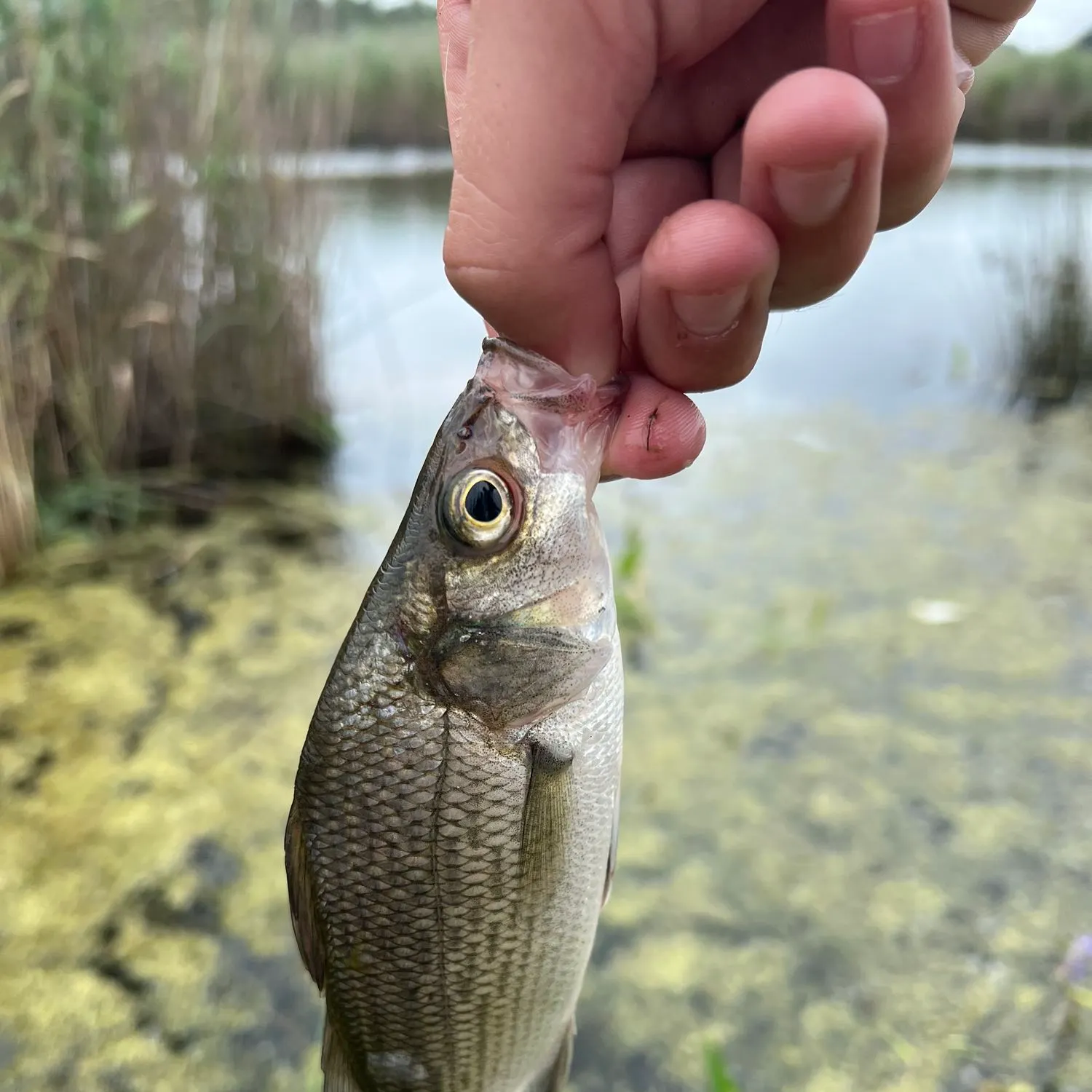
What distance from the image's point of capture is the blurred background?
213 cm

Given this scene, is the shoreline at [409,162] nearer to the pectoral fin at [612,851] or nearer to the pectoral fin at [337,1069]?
the pectoral fin at [612,851]

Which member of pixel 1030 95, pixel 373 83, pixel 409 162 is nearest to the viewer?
pixel 373 83

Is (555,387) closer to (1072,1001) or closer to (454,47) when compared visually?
(454,47)

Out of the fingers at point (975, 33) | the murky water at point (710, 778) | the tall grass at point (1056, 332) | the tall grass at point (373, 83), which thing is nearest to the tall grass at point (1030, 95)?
the tall grass at point (1056, 332)

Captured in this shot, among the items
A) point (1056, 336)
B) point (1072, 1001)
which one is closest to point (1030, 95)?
point (1056, 336)

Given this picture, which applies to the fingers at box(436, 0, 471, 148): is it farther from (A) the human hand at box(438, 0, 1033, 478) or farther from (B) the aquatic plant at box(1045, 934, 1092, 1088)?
(B) the aquatic plant at box(1045, 934, 1092, 1088)

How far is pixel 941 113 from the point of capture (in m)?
0.77

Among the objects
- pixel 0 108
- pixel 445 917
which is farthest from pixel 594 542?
pixel 0 108

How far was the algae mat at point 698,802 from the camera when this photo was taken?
2.08 metres

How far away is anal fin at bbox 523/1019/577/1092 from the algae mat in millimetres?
718

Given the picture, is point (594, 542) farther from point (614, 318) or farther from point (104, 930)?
point (104, 930)

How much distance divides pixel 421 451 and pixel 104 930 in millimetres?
3507

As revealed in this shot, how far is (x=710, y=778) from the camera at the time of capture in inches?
111

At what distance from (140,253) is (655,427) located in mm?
3559
